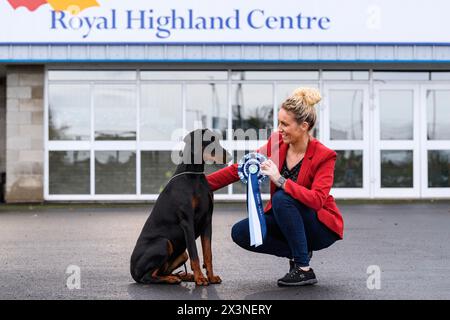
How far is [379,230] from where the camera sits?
941cm

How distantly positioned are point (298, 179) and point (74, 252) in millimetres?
3088

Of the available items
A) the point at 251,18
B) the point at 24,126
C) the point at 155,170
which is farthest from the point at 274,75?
the point at 24,126

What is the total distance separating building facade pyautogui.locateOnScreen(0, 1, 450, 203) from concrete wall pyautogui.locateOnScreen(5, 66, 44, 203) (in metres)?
0.02

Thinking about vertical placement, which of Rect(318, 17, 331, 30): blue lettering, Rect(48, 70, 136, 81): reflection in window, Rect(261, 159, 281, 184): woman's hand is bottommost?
Rect(261, 159, 281, 184): woman's hand

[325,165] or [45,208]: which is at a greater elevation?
[325,165]

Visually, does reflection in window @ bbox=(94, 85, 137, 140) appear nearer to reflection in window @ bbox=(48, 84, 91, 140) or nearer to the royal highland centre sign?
reflection in window @ bbox=(48, 84, 91, 140)

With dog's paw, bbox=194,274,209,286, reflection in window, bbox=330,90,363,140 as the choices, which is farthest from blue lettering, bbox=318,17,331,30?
dog's paw, bbox=194,274,209,286

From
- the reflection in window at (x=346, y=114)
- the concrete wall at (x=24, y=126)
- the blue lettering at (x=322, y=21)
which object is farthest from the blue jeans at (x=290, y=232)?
the concrete wall at (x=24, y=126)

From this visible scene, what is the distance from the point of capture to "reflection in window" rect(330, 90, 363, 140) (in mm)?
14102

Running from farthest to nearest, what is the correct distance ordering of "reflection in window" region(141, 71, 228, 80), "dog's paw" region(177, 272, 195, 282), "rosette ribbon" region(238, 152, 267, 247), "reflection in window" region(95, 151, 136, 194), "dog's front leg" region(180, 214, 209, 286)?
"reflection in window" region(141, 71, 228, 80)
"reflection in window" region(95, 151, 136, 194)
"dog's paw" region(177, 272, 195, 282)
"rosette ribbon" region(238, 152, 267, 247)
"dog's front leg" region(180, 214, 209, 286)

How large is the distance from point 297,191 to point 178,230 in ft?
2.93

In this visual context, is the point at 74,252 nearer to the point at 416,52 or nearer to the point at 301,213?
the point at 301,213

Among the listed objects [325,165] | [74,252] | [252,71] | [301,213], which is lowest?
[74,252]
